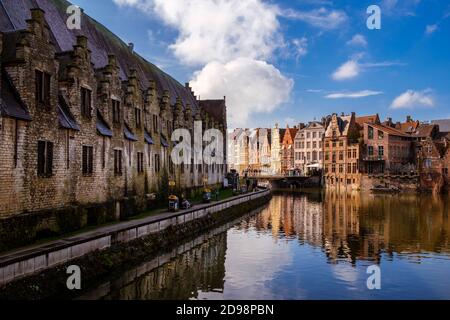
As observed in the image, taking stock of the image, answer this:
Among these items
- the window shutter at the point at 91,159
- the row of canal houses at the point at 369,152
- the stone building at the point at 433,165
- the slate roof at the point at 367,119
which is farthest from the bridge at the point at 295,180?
the window shutter at the point at 91,159

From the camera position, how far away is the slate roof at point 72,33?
22562 millimetres

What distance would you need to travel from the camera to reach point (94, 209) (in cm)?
2333

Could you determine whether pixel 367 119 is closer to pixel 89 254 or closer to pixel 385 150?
pixel 385 150

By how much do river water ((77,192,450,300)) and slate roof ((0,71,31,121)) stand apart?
7549mm

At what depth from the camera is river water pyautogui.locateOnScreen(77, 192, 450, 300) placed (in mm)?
17297

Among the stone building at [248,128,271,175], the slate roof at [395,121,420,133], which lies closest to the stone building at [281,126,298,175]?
the stone building at [248,128,271,175]

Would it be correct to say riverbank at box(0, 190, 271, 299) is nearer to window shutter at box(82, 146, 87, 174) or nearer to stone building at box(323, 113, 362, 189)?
window shutter at box(82, 146, 87, 174)

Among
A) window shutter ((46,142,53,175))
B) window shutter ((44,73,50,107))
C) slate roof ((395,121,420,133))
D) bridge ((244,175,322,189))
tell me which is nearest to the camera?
window shutter ((44,73,50,107))

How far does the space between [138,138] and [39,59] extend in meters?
13.2

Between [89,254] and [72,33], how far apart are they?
18763 mm

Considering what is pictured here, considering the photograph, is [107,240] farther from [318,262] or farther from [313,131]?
[313,131]

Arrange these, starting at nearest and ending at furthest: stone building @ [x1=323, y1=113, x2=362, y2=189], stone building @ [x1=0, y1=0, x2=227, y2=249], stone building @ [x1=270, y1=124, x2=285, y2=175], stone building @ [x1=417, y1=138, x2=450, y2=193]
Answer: stone building @ [x1=0, y1=0, x2=227, y2=249]
stone building @ [x1=417, y1=138, x2=450, y2=193]
stone building @ [x1=323, y1=113, x2=362, y2=189]
stone building @ [x1=270, y1=124, x2=285, y2=175]

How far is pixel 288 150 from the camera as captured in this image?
107375 millimetres

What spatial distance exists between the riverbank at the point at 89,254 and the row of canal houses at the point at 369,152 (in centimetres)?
6007
